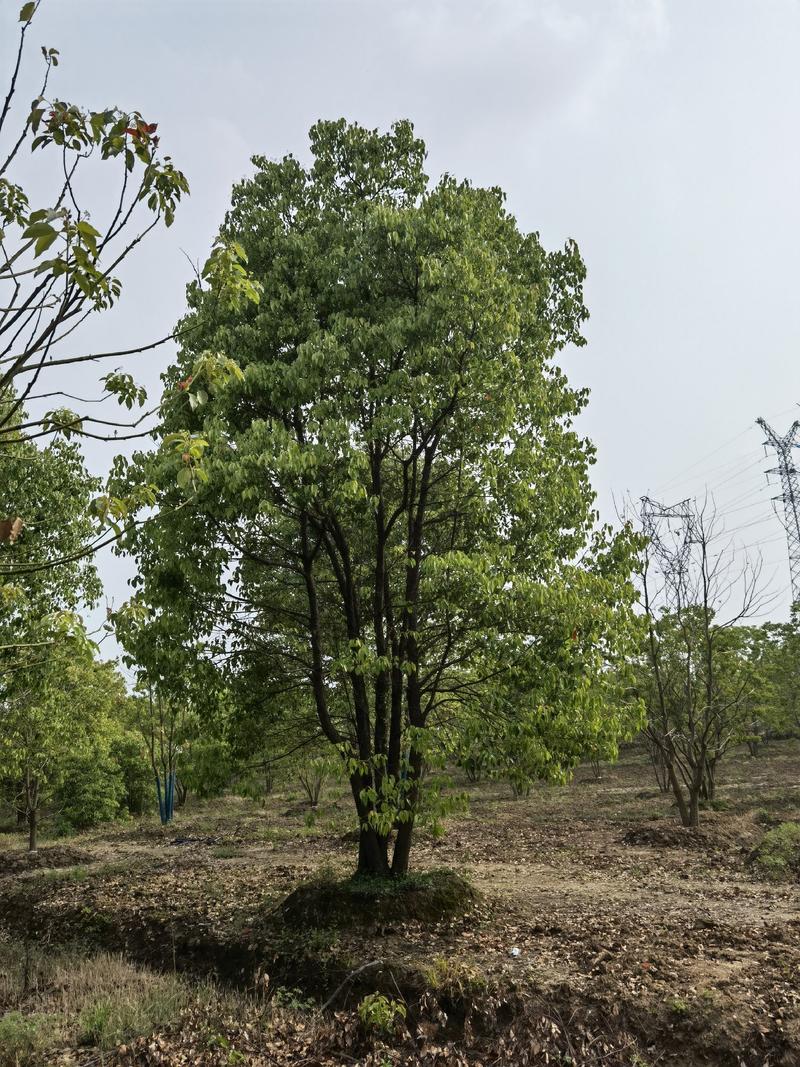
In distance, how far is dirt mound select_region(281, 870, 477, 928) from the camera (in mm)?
9484

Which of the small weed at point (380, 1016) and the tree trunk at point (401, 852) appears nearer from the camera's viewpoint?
the small weed at point (380, 1016)

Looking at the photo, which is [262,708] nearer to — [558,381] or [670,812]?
[558,381]

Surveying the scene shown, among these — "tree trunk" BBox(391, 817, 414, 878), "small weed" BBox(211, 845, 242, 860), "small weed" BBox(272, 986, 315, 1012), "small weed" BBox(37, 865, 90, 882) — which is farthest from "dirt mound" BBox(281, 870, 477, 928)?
"small weed" BBox(211, 845, 242, 860)

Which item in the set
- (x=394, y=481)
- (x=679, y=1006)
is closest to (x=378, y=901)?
(x=679, y=1006)

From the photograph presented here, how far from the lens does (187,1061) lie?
554 centimetres

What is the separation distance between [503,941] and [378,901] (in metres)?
1.83

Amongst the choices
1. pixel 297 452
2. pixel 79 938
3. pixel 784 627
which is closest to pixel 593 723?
pixel 297 452

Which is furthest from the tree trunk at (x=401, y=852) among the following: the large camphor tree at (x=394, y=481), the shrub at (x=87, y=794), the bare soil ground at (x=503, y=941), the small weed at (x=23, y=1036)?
the shrub at (x=87, y=794)

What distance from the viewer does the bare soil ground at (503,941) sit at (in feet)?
20.4

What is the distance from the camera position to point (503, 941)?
28.7 feet

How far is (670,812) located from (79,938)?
1665 centimetres

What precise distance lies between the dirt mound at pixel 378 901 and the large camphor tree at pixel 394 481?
459 mm

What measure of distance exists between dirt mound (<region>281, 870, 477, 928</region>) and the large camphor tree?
0.46 metres

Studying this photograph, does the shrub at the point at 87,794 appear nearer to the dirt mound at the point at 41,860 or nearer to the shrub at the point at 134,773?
the shrub at the point at 134,773
